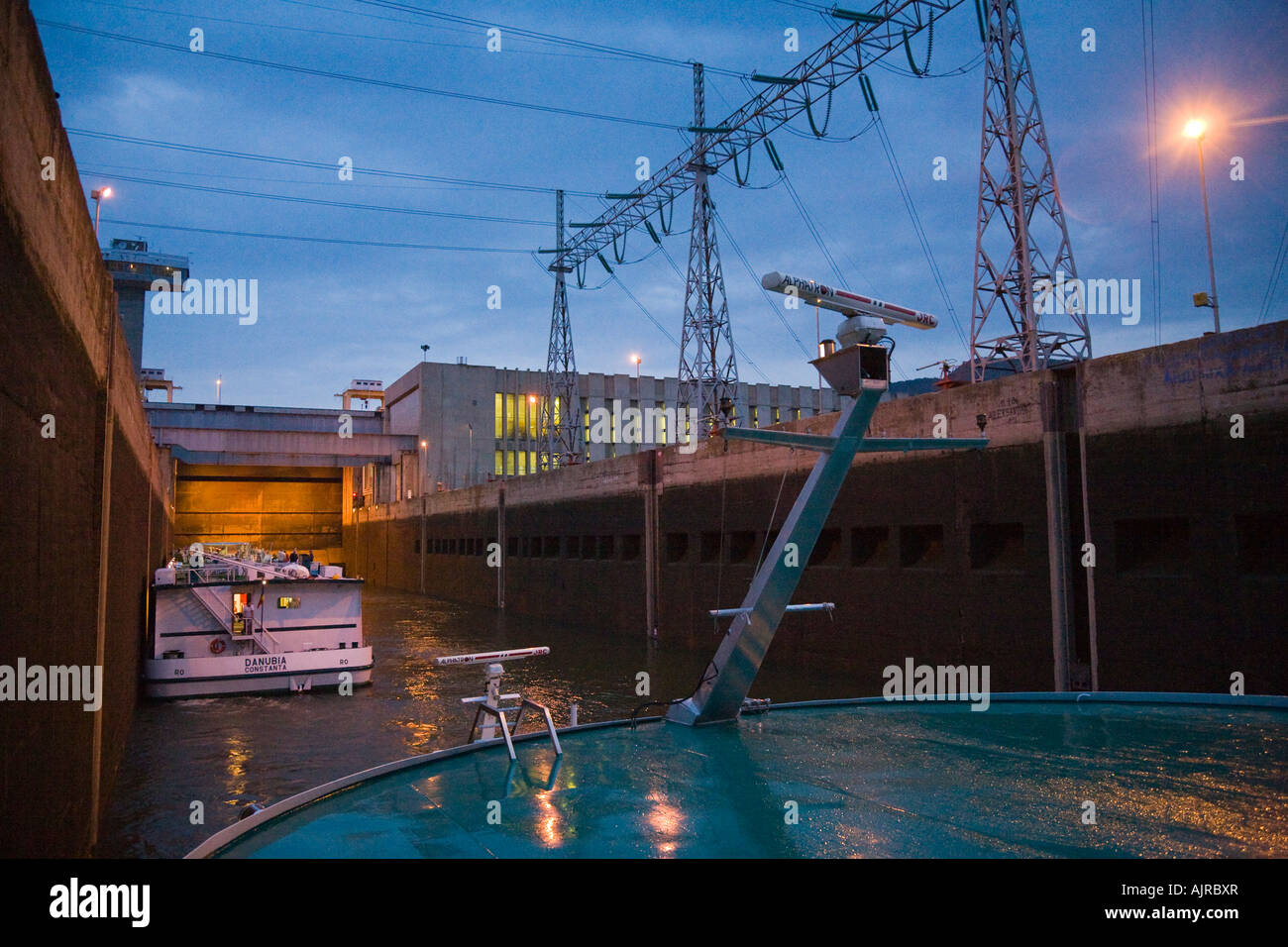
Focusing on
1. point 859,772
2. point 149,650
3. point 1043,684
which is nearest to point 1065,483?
point 1043,684

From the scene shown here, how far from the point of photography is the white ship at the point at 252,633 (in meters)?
22.1

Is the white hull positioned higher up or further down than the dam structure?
further down

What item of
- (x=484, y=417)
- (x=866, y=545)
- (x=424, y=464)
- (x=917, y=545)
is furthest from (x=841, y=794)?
(x=484, y=417)

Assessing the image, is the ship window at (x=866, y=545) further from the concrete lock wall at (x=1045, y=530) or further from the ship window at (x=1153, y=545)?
the ship window at (x=1153, y=545)

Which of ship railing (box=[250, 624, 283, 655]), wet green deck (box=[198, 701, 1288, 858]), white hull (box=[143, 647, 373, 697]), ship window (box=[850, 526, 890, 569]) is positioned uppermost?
ship window (box=[850, 526, 890, 569])

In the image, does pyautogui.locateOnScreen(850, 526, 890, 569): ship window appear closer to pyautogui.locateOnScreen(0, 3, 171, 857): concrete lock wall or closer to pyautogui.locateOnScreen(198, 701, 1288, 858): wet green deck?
pyautogui.locateOnScreen(198, 701, 1288, 858): wet green deck

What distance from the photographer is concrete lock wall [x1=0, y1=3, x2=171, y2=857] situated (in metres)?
5.37

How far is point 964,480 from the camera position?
1794 cm

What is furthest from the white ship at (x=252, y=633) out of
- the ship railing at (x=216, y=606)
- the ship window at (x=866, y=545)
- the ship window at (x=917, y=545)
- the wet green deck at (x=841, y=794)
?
the wet green deck at (x=841, y=794)

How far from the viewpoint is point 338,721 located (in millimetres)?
19875

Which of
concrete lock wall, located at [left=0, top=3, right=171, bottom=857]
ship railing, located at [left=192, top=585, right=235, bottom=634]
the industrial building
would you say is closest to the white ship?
ship railing, located at [left=192, top=585, right=235, bottom=634]

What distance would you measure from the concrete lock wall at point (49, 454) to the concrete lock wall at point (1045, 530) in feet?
26.7

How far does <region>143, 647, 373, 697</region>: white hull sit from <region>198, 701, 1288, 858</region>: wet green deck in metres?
16.5

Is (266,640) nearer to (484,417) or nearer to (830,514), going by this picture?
(830,514)
